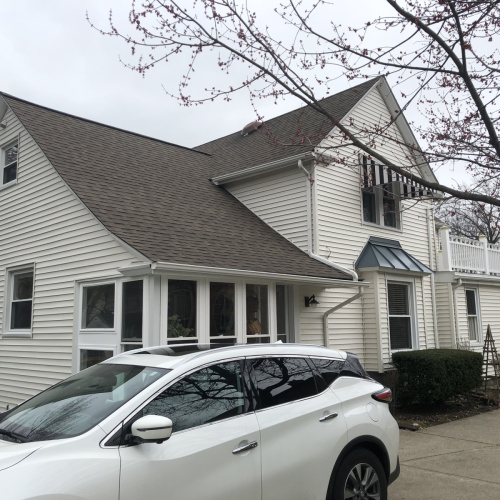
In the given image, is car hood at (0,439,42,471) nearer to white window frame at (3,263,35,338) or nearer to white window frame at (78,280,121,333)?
white window frame at (78,280,121,333)

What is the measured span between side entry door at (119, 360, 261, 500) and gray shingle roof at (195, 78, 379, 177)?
8.43 m

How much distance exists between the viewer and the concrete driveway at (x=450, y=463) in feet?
19.6

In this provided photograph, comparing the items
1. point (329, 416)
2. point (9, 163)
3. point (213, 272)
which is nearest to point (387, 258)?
point (213, 272)

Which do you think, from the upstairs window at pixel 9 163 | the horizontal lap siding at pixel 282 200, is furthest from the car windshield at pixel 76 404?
the upstairs window at pixel 9 163

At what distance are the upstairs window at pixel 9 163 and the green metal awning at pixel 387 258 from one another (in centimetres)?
802

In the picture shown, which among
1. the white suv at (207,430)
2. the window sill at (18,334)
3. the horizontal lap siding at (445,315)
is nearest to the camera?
the white suv at (207,430)

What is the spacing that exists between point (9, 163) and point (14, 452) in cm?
1062

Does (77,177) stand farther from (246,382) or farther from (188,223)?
(246,382)

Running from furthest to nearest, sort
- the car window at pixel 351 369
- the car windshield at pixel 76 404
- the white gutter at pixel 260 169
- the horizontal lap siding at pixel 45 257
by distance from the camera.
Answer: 1. the white gutter at pixel 260 169
2. the horizontal lap siding at pixel 45 257
3. the car window at pixel 351 369
4. the car windshield at pixel 76 404

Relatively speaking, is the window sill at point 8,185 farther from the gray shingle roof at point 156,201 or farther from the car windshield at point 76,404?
the car windshield at point 76,404

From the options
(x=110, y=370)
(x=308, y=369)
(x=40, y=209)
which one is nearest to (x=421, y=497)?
(x=308, y=369)

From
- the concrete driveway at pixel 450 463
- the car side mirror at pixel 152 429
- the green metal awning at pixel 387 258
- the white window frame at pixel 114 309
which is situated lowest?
the concrete driveway at pixel 450 463

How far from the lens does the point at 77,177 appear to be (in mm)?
9922

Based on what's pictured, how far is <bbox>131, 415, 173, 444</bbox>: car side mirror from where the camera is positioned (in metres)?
3.20
